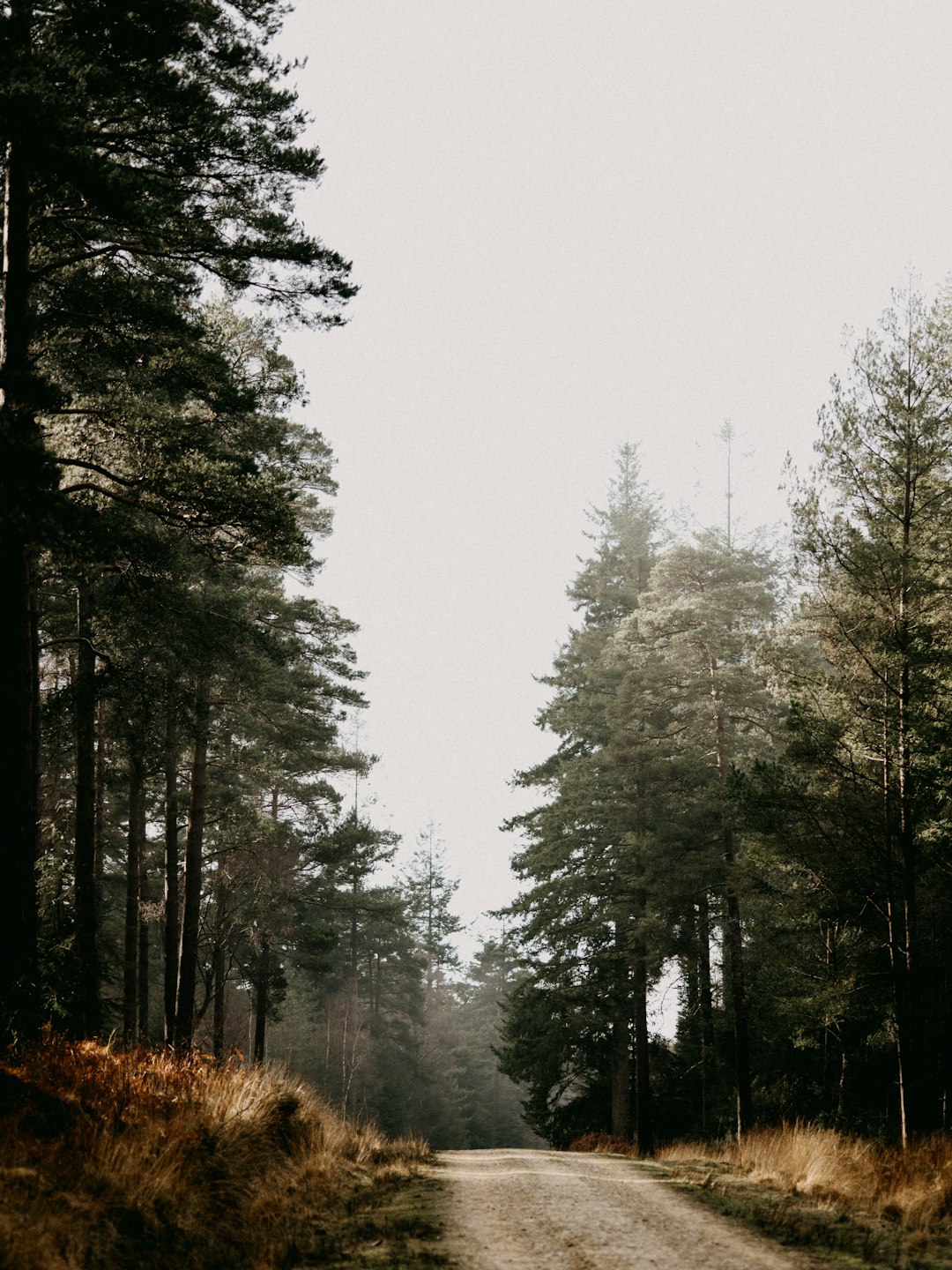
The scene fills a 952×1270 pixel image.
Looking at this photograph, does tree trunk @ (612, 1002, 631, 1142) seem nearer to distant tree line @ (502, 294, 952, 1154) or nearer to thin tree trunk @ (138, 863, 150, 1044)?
distant tree line @ (502, 294, 952, 1154)

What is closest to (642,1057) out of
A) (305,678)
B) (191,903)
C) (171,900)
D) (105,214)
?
(191,903)

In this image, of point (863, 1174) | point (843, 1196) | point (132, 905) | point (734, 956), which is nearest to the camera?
point (843, 1196)

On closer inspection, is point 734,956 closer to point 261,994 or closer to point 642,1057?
point 642,1057

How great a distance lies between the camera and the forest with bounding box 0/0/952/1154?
8.54 metres

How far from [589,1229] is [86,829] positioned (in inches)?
427

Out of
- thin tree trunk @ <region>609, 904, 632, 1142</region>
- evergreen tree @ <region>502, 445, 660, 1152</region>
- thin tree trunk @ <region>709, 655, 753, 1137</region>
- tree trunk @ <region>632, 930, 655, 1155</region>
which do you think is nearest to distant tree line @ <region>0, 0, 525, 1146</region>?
evergreen tree @ <region>502, 445, 660, 1152</region>

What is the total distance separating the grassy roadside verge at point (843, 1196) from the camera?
665 cm

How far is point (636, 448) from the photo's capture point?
112ft

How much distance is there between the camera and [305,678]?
22.1 m

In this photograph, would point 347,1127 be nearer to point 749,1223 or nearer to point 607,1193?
point 607,1193

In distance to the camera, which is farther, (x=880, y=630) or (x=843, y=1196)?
(x=880, y=630)

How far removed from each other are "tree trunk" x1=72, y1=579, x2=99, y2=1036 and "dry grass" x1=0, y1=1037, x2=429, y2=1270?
5.45 meters

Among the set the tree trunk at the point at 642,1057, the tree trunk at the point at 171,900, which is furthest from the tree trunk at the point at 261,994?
the tree trunk at the point at 642,1057

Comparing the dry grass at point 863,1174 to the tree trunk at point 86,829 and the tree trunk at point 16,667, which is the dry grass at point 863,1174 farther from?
the tree trunk at point 86,829
